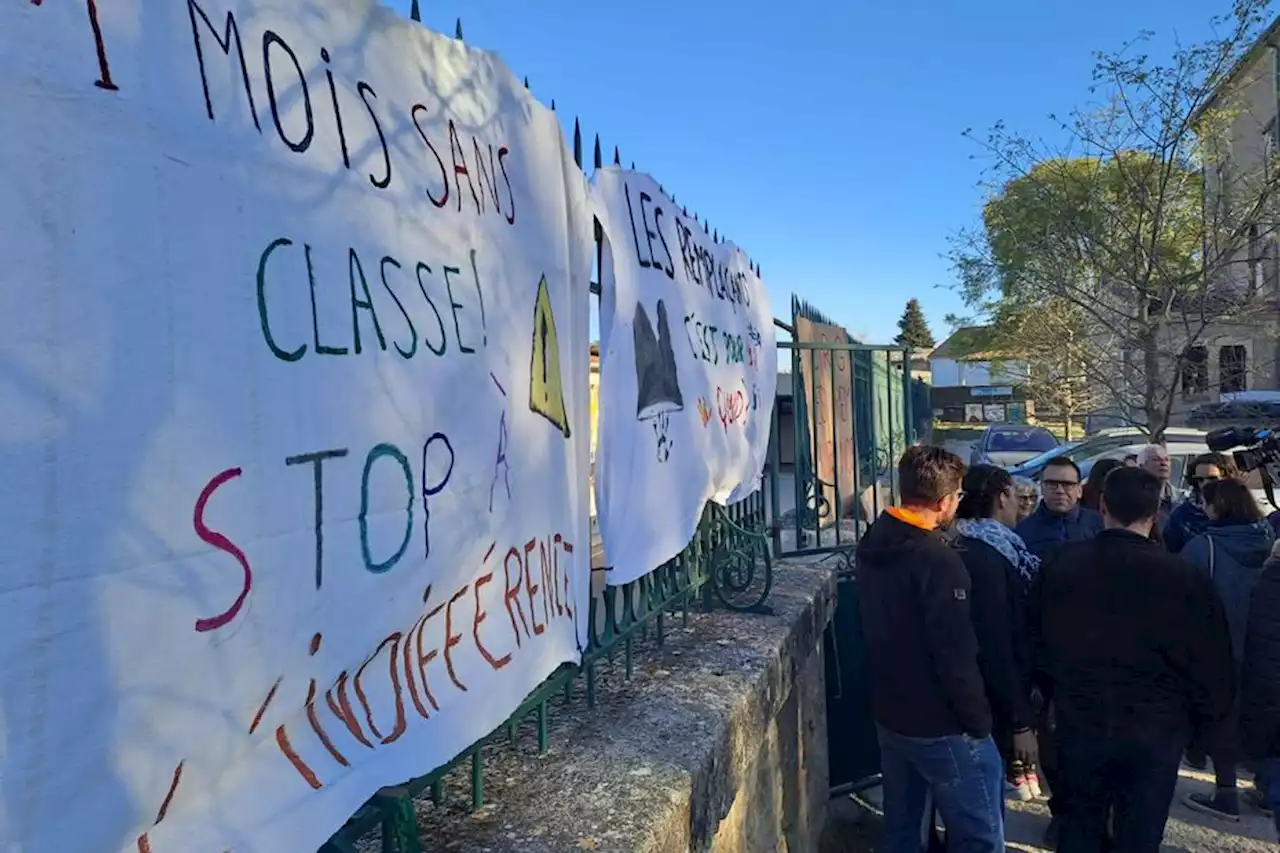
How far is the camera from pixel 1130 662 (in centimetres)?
311

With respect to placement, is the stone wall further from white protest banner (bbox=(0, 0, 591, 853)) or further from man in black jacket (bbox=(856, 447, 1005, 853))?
man in black jacket (bbox=(856, 447, 1005, 853))

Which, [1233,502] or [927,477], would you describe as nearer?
[927,477]

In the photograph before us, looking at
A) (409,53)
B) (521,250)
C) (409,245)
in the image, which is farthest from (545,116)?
(409,245)

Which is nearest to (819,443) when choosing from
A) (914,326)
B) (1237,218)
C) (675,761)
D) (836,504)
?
(836,504)

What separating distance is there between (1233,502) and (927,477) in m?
2.15

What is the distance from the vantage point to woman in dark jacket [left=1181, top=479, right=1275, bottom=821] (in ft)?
13.6

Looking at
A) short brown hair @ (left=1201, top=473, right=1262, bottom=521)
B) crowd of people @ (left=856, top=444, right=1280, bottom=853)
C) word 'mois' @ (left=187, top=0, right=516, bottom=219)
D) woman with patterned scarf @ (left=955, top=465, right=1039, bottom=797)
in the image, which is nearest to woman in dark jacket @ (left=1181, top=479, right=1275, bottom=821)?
short brown hair @ (left=1201, top=473, right=1262, bottom=521)

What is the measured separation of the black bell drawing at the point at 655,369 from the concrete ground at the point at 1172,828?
2.59m

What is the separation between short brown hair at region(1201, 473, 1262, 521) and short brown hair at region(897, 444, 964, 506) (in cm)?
197

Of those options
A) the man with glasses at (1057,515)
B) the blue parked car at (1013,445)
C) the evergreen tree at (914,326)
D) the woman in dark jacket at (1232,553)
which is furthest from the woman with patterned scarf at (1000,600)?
the evergreen tree at (914,326)

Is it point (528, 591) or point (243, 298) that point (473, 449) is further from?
point (243, 298)

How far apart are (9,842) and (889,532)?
2.64 meters

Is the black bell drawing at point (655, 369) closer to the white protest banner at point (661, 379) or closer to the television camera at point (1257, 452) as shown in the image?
the white protest banner at point (661, 379)

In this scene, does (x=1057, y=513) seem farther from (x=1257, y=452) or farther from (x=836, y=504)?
(x=1257, y=452)
